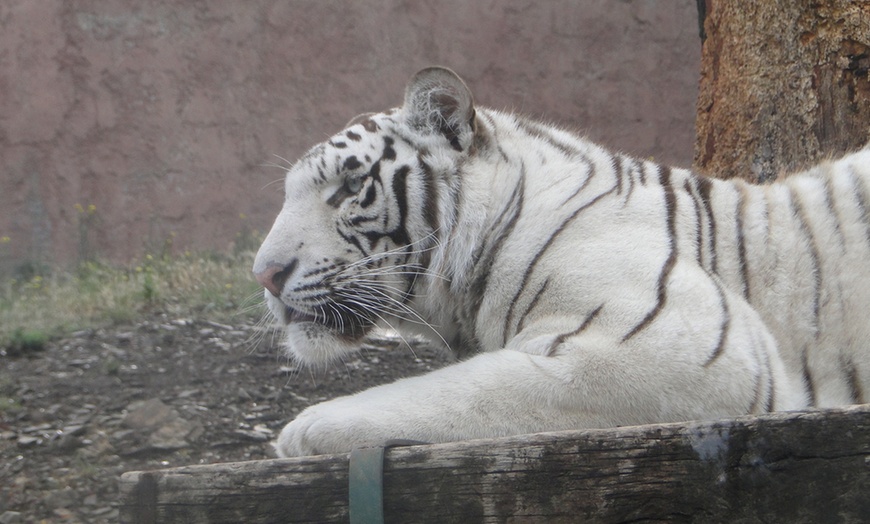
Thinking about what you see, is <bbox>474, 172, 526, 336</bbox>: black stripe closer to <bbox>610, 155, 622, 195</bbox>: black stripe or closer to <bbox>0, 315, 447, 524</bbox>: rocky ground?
<bbox>610, 155, 622, 195</bbox>: black stripe

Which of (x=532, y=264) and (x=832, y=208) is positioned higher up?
(x=832, y=208)

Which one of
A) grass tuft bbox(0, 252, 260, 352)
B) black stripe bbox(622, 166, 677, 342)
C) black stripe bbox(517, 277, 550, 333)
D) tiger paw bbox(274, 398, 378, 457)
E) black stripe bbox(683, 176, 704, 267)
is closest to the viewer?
tiger paw bbox(274, 398, 378, 457)

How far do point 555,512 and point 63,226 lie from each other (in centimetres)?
544

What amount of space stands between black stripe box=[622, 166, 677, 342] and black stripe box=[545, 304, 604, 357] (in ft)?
0.24

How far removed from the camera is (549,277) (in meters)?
1.80

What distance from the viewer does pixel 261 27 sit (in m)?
6.17

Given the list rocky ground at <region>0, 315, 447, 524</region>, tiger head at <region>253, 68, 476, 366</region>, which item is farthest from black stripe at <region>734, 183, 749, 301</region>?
rocky ground at <region>0, 315, 447, 524</region>

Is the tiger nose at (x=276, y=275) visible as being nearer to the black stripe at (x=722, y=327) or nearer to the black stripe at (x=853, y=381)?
the black stripe at (x=722, y=327)

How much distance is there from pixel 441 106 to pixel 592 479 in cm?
107

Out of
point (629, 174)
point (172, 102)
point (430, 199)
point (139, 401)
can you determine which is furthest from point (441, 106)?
point (172, 102)

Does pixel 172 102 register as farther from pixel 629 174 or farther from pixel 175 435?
pixel 629 174

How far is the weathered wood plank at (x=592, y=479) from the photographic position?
115 cm

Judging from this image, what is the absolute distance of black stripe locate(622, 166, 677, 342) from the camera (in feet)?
5.52

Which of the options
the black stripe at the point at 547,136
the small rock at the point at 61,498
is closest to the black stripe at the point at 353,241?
the black stripe at the point at 547,136
